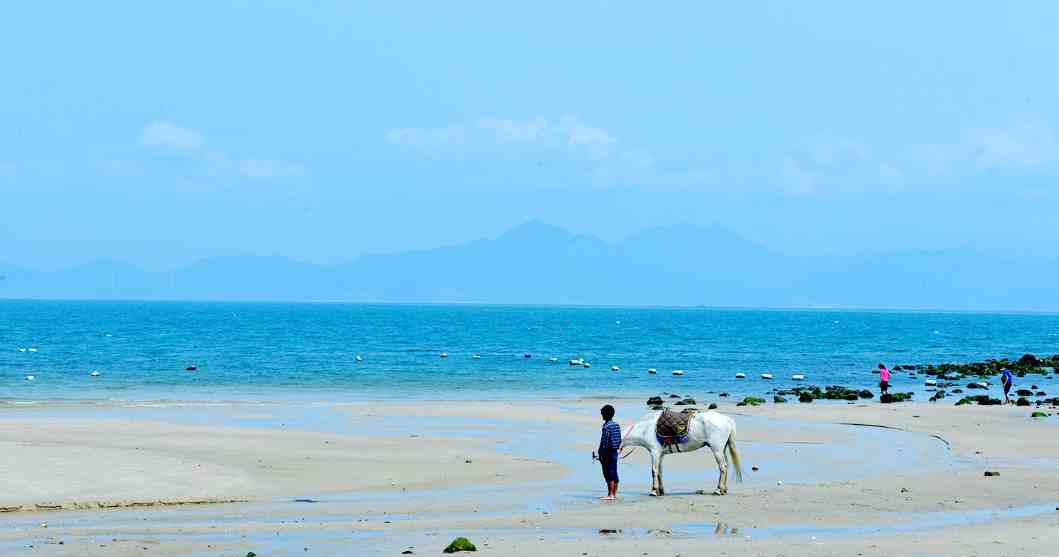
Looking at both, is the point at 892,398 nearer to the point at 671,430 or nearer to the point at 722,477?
the point at 671,430

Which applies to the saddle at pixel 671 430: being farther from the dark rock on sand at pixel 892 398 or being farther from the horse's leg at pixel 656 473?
the dark rock on sand at pixel 892 398

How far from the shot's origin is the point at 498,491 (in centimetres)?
2447

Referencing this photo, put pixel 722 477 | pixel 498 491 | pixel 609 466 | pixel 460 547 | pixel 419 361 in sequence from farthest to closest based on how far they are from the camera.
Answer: pixel 419 361
pixel 498 491
pixel 722 477
pixel 609 466
pixel 460 547

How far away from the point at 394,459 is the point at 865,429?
54.9 feet

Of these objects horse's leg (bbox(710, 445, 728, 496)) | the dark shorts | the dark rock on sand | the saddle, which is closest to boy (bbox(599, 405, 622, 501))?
the dark shorts

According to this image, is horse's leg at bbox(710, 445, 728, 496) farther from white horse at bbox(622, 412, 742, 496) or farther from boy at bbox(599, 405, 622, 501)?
boy at bbox(599, 405, 622, 501)

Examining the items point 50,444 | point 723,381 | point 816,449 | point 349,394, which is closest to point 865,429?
point 816,449

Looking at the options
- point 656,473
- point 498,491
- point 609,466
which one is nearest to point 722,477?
point 656,473

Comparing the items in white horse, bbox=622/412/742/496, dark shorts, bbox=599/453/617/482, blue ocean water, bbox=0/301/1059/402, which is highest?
white horse, bbox=622/412/742/496

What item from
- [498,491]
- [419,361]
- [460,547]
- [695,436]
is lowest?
[419,361]

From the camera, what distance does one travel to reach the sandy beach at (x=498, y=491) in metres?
18.2

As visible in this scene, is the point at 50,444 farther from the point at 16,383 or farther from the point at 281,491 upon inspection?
→ the point at 16,383

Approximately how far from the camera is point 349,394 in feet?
196

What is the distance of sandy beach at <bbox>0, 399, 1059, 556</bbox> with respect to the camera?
1820 cm
